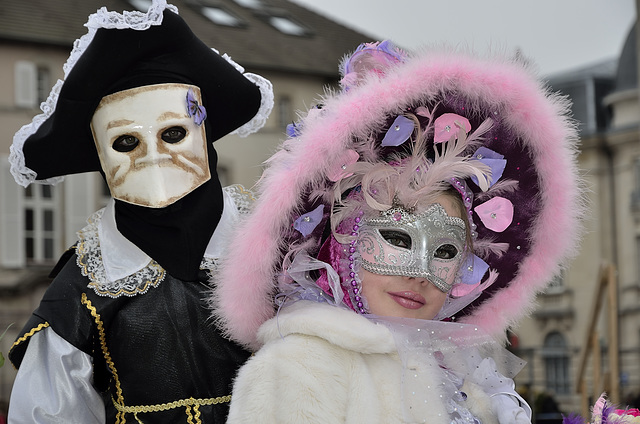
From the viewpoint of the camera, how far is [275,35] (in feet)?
49.6

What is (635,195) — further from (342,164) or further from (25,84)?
(342,164)

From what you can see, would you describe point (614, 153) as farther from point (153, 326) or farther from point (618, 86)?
point (153, 326)

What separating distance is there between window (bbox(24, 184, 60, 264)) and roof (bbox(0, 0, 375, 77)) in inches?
82.2

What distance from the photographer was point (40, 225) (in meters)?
12.3

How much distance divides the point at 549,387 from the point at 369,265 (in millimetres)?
15725

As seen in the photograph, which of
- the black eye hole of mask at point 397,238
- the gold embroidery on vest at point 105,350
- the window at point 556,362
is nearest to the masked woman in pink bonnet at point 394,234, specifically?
the black eye hole of mask at point 397,238

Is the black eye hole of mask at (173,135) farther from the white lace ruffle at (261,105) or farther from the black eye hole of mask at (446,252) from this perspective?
the black eye hole of mask at (446,252)

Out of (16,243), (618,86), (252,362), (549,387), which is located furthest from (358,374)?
(618,86)

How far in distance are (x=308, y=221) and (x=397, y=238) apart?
24 cm

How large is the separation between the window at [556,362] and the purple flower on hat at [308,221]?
16.3 meters

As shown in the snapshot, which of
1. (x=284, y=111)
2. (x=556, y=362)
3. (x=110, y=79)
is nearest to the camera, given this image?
(x=110, y=79)

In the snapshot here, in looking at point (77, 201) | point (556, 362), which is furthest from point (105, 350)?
point (556, 362)

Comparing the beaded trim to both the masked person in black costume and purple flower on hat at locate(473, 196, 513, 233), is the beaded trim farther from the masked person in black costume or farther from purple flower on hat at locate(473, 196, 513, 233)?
purple flower on hat at locate(473, 196, 513, 233)

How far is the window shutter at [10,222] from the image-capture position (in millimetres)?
12008
